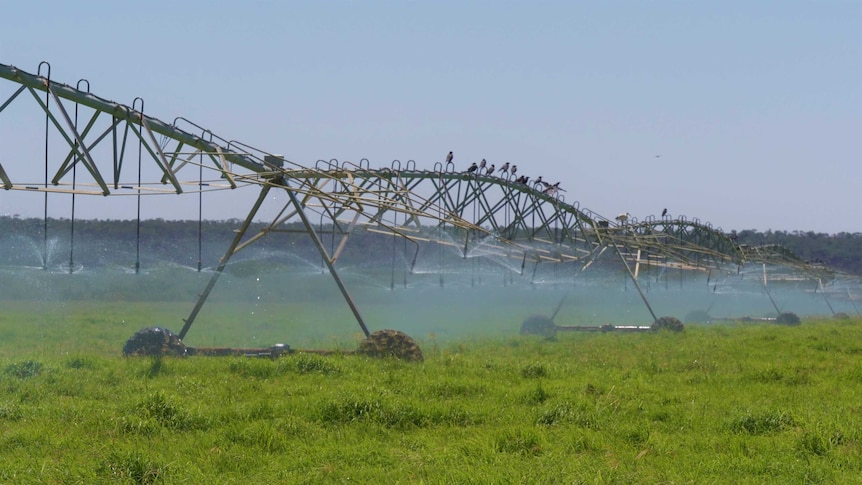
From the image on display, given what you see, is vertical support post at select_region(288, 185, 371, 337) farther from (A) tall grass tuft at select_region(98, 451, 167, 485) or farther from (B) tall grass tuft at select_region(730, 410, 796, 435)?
(A) tall grass tuft at select_region(98, 451, 167, 485)

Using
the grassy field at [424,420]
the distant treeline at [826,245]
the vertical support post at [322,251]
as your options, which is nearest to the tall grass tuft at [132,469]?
the grassy field at [424,420]

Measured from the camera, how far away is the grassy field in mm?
7332

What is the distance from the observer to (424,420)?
9078 mm

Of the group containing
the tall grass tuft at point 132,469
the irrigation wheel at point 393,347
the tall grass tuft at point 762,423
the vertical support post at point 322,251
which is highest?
the vertical support post at point 322,251

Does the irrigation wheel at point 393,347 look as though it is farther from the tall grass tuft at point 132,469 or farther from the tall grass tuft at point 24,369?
the tall grass tuft at point 132,469

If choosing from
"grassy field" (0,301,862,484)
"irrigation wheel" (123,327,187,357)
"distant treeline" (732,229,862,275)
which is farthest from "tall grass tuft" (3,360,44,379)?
"distant treeline" (732,229,862,275)

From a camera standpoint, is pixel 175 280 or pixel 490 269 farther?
pixel 490 269

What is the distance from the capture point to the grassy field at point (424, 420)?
733 cm

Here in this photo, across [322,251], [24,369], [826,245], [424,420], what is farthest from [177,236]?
[826,245]

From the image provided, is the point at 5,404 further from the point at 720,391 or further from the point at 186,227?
the point at 186,227

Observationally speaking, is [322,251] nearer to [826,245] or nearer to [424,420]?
[424,420]

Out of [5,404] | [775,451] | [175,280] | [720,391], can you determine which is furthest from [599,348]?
[175,280]

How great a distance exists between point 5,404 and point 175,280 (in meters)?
19.2

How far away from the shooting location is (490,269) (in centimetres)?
3084
